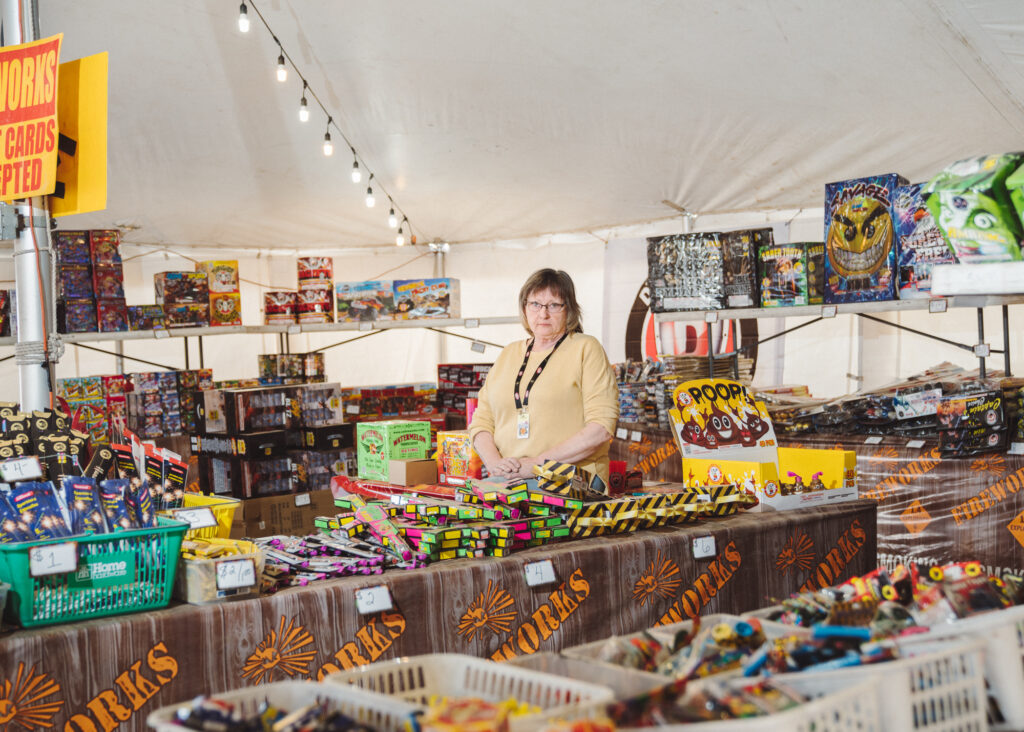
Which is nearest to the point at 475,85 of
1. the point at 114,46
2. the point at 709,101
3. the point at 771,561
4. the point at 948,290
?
the point at 709,101

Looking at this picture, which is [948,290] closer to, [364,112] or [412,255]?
[364,112]

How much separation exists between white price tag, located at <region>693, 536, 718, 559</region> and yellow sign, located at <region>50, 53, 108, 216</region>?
2178mm

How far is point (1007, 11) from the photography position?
4.15 meters

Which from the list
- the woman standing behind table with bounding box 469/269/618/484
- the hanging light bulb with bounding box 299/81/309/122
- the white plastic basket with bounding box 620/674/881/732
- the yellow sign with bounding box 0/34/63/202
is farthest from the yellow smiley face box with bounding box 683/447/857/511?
the hanging light bulb with bounding box 299/81/309/122

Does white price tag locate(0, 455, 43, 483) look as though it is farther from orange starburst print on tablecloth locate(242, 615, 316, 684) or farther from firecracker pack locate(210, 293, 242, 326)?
firecracker pack locate(210, 293, 242, 326)

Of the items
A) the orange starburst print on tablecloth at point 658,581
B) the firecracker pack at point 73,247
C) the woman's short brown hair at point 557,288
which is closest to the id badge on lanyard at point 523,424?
the woman's short brown hair at point 557,288

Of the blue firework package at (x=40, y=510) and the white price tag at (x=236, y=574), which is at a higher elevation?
the blue firework package at (x=40, y=510)

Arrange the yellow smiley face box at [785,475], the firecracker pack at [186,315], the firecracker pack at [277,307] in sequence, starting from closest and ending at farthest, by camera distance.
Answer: the yellow smiley face box at [785,475], the firecracker pack at [186,315], the firecracker pack at [277,307]

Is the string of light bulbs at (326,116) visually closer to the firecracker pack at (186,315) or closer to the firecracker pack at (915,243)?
the firecracker pack at (186,315)

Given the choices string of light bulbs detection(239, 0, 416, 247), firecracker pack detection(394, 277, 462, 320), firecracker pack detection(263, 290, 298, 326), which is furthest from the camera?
firecracker pack detection(394, 277, 462, 320)

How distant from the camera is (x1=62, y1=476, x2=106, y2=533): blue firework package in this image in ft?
7.48

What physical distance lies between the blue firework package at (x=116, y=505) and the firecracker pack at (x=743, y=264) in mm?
3346

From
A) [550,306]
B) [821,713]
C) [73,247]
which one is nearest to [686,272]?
[550,306]

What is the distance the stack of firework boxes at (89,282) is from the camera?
5.68 metres
